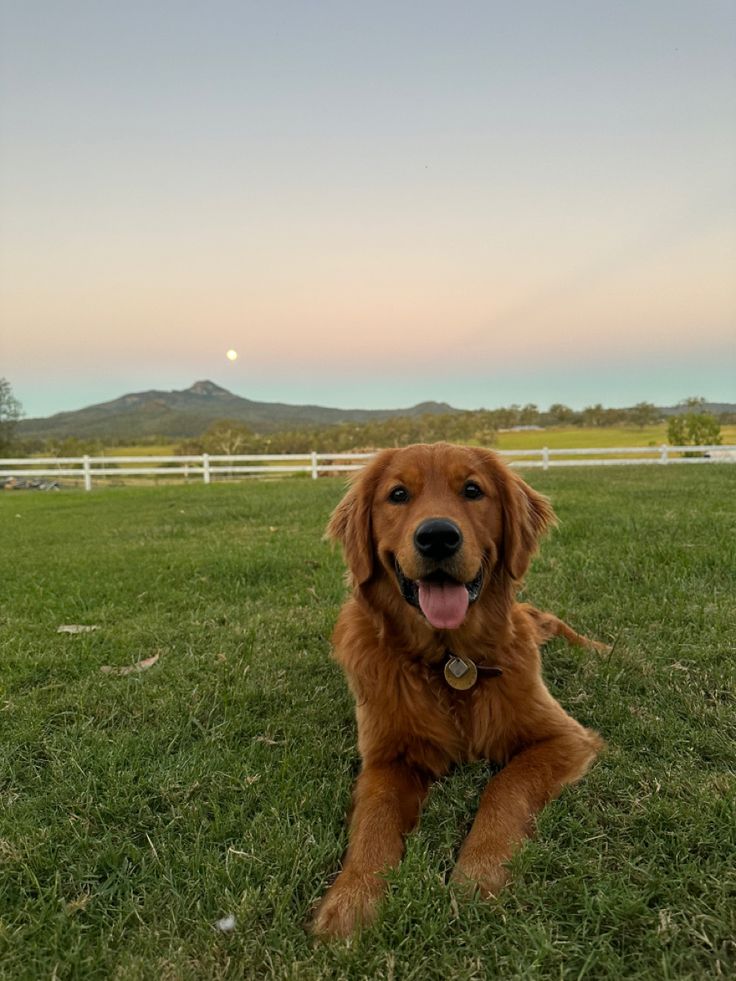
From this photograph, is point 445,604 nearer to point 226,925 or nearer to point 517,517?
point 517,517

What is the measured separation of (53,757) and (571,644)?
2.80 m

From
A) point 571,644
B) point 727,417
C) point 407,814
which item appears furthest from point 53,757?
point 727,417

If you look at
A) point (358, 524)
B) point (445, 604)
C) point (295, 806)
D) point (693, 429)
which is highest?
point (693, 429)

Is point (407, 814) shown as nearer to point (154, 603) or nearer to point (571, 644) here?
point (571, 644)

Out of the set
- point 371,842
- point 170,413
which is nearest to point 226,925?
point 371,842

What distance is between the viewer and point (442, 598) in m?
2.51

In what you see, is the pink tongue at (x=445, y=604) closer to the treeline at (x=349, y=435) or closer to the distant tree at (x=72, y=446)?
the treeline at (x=349, y=435)

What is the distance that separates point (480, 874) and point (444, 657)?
3.13ft

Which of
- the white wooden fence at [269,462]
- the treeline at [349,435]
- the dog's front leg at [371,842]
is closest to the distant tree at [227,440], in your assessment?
the treeline at [349,435]

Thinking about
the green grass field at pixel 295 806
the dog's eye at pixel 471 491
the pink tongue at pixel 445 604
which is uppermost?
the dog's eye at pixel 471 491

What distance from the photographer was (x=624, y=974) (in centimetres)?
142

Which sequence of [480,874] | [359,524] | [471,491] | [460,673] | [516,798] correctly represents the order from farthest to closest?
[359,524] → [471,491] → [460,673] → [516,798] → [480,874]

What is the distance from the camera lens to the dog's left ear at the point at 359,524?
2.87m

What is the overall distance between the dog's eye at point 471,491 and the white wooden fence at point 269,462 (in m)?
17.4
